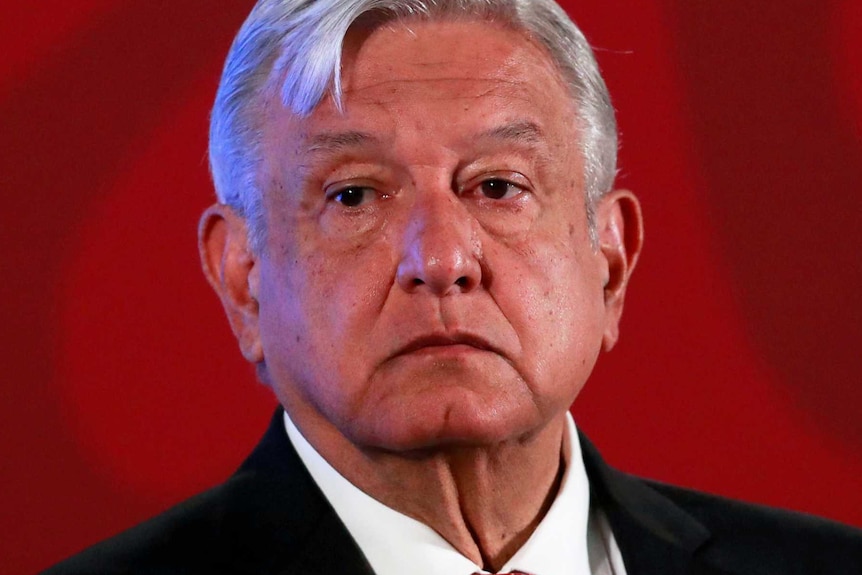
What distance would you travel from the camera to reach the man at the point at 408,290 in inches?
80.6

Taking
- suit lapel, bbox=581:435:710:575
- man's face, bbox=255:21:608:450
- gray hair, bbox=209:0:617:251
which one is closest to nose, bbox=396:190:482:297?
man's face, bbox=255:21:608:450

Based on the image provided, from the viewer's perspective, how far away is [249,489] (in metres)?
2.22

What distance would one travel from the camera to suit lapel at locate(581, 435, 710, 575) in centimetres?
232

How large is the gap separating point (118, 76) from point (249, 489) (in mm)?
941

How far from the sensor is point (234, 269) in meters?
2.32

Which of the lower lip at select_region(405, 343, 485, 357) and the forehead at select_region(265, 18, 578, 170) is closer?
the lower lip at select_region(405, 343, 485, 357)

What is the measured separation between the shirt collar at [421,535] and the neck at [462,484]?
2 centimetres

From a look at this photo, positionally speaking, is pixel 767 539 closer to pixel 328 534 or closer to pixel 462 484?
pixel 462 484

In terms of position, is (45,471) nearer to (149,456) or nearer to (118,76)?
(149,456)

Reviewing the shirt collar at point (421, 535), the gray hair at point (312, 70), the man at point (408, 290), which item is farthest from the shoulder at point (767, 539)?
the gray hair at point (312, 70)

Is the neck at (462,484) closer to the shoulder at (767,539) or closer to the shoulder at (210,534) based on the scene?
the shoulder at (210,534)

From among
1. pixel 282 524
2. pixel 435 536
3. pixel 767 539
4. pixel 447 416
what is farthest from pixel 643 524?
pixel 282 524

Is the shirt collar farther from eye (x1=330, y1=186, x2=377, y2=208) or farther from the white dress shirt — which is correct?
eye (x1=330, y1=186, x2=377, y2=208)

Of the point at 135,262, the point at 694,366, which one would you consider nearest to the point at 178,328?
the point at 135,262
